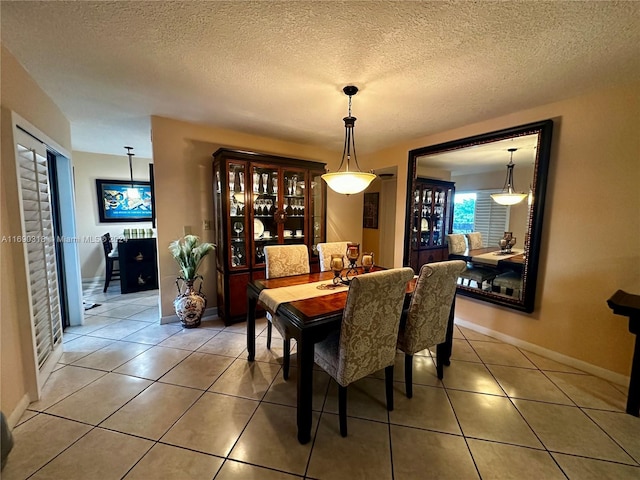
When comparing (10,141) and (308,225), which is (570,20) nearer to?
(308,225)

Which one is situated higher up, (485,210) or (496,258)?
(485,210)

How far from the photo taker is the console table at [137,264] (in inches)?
169

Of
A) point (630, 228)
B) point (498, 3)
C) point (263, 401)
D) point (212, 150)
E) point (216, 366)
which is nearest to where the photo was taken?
point (498, 3)

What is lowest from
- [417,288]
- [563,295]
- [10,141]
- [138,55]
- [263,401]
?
[263,401]

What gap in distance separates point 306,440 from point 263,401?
462mm

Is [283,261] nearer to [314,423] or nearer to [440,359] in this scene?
[314,423]

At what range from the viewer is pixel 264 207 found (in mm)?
3430

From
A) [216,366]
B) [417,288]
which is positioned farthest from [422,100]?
[216,366]

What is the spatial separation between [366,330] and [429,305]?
1.99 feet

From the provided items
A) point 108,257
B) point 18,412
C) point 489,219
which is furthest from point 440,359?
point 108,257

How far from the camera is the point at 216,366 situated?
230cm

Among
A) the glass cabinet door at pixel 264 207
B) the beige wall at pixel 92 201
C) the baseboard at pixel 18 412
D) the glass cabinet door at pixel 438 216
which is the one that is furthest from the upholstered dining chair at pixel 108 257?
the glass cabinet door at pixel 438 216

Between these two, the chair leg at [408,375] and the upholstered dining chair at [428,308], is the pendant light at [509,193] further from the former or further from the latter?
the chair leg at [408,375]

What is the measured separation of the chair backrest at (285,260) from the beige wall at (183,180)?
4.15 ft
